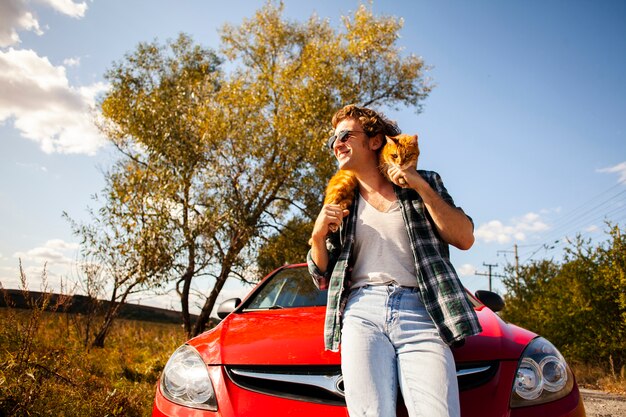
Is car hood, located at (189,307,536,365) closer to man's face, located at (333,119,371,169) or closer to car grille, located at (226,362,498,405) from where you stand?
car grille, located at (226,362,498,405)

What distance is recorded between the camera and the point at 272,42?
Answer: 1526 centimetres

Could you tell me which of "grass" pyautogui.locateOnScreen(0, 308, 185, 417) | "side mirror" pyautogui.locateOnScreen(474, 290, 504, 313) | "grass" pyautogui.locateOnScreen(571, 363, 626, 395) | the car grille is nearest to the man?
the car grille

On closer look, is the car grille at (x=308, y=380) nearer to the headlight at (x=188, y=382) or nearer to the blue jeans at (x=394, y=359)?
the headlight at (x=188, y=382)

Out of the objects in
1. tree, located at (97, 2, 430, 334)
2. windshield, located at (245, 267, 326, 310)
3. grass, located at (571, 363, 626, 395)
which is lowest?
grass, located at (571, 363, 626, 395)

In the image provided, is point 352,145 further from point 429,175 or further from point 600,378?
point 600,378

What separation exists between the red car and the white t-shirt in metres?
0.40

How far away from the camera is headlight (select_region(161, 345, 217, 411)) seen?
6.82 ft

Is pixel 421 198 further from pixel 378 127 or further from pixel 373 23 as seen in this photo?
pixel 373 23

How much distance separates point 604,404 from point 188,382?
5985 mm

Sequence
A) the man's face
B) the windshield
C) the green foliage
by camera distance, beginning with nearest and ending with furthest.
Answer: the man's face < the windshield < the green foliage

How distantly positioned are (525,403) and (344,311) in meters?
0.85

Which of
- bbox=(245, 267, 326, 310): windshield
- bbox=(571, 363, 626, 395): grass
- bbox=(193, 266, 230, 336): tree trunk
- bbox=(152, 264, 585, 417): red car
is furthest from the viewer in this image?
bbox=(193, 266, 230, 336): tree trunk

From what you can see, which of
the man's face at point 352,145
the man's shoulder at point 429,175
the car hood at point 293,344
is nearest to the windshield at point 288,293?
the car hood at point 293,344

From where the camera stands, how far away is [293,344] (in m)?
2.16
